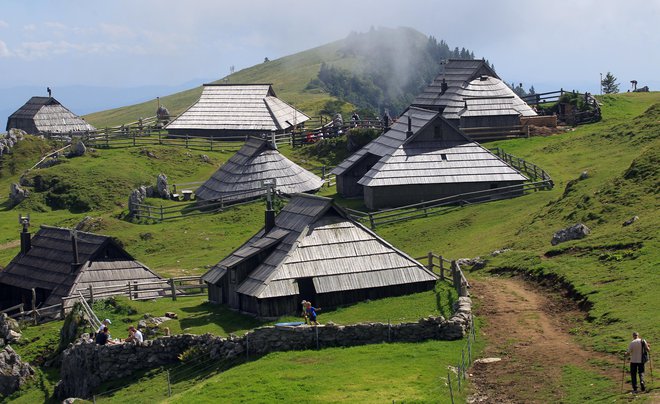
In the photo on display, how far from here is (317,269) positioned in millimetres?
42031

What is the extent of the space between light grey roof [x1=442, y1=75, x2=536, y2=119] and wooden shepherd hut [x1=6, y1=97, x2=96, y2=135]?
3585 centimetres

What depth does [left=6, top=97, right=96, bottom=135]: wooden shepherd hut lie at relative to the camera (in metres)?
105

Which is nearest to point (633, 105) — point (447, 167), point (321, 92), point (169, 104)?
point (447, 167)

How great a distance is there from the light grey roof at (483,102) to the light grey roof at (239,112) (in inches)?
601

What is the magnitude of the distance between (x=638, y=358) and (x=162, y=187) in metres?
50.1

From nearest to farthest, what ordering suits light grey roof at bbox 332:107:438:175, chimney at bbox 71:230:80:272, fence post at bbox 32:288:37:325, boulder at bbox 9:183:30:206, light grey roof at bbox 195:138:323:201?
fence post at bbox 32:288:37:325 → chimney at bbox 71:230:80:272 → light grey roof at bbox 332:107:438:175 → light grey roof at bbox 195:138:323:201 → boulder at bbox 9:183:30:206

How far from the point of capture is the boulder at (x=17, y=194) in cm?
7688

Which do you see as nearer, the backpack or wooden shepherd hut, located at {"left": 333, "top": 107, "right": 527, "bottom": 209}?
the backpack

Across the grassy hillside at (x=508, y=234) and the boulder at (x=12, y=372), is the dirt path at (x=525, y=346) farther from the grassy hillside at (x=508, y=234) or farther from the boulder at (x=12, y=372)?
the boulder at (x=12, y=372)

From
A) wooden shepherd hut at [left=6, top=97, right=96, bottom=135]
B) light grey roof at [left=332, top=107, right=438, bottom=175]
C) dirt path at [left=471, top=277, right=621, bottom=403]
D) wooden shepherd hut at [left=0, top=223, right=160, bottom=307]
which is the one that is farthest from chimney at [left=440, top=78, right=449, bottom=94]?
dirt path at [left=471, top=277, right=621, bottom=403]

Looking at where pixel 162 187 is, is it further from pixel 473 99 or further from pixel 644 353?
pixel 644 353

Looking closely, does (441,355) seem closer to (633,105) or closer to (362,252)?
(362,252)

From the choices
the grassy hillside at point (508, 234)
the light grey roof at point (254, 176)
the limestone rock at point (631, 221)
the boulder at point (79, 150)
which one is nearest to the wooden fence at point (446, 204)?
the grassy hillside at point (508, 234)

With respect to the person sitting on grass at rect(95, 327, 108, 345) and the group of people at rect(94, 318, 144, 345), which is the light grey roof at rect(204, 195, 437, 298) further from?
the person sitting on grass at rect(95, 327, 108, 345)
